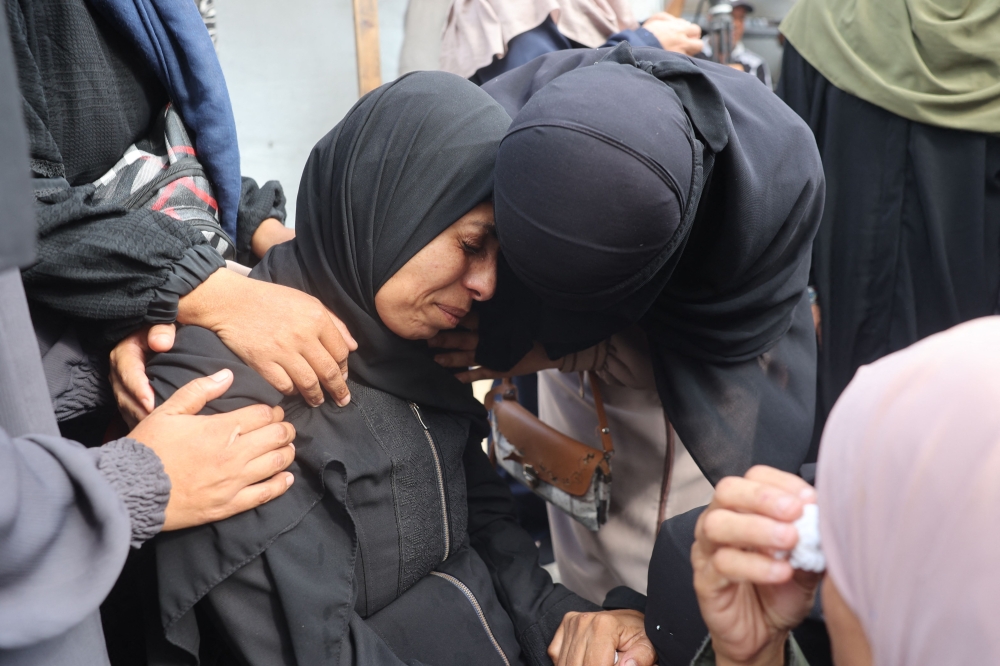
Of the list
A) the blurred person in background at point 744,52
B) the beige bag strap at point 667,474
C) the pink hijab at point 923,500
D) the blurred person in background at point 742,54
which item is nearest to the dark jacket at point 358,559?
the beige bag strap at point 667,474

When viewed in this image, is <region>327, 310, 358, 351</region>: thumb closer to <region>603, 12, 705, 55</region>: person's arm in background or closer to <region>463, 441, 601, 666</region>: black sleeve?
<region>463, 441, 601, 666</region>: black sleeve

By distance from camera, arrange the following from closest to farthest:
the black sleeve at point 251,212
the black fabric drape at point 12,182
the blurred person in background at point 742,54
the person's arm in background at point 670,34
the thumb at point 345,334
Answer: the black fabric drape at point 12,182 < the thumb at point 345,334 < the black sleeve at point 251,212 < the person's arm in background at point 670,34 < the blurred person in background at point 742,54

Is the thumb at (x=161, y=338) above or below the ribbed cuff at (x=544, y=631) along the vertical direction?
above

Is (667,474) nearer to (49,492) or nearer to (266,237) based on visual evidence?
(266,237)

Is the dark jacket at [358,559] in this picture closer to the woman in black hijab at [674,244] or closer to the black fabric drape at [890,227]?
the woman in black hijab at [674,244]

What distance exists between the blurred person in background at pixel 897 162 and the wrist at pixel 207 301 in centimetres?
153

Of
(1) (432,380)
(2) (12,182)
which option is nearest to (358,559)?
(1) (432,380)

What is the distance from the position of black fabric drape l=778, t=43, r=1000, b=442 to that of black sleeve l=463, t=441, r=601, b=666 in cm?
108

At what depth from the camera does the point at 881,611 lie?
0.60m

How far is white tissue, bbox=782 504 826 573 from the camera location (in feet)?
2.19

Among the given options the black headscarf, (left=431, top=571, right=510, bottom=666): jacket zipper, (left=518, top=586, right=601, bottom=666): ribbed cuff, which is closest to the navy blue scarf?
the black headscarf

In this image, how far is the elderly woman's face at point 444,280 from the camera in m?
1.16

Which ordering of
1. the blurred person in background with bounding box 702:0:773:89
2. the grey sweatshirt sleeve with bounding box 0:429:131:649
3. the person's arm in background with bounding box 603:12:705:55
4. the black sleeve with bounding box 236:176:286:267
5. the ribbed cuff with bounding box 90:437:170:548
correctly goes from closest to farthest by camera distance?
the grey sweatshirt sleeve with bounding box 0:429:131:649 → the ribbed cuff with bounding box 90:437:170:548 → the black sleeve with bounding box 236:176:286:267 → the person's arm in background with bounding box 603:12:705:55 → the blurred person in background with bounding box 702:0:773:89

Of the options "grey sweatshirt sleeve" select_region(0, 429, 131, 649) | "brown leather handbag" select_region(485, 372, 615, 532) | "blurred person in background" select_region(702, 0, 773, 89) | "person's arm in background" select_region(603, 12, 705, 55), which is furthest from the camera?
"blurred person in background" select_region(702, 0, 773, 89)
